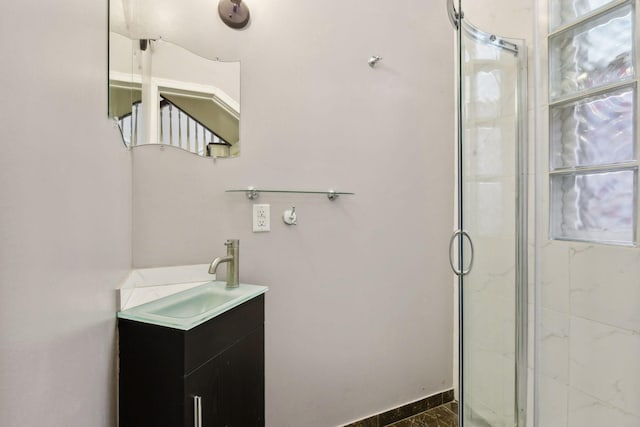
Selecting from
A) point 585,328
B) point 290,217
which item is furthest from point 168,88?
point 585,328

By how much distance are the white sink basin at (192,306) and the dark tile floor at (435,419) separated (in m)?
1.21

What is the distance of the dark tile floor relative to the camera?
5.39ft

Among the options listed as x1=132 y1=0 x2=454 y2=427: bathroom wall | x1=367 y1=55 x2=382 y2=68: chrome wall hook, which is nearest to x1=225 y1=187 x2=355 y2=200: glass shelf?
x1=132 y1=0 x2=454 y2=427: bathroom wall

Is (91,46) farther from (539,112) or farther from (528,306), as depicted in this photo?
(528,306)

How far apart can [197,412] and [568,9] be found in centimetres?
190

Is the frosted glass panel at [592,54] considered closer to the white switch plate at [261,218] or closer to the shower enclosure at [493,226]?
the shower enclosure at [493,226]

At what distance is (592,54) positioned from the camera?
109 centimetres

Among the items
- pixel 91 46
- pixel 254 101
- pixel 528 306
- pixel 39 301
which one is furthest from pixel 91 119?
pixel 528 306

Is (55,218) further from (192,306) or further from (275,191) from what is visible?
(275,191)

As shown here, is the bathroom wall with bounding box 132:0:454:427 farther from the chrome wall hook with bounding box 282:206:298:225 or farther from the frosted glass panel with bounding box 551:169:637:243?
the frosted glass panel with bounding box 551:169:637:243

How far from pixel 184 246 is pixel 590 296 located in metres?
1.59

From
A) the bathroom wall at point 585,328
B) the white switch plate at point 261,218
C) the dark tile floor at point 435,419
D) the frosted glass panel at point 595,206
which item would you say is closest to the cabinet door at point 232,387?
the white switch plate at point 261,218

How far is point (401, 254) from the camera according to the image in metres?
1.71

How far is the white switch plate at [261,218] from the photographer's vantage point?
1369 mm
